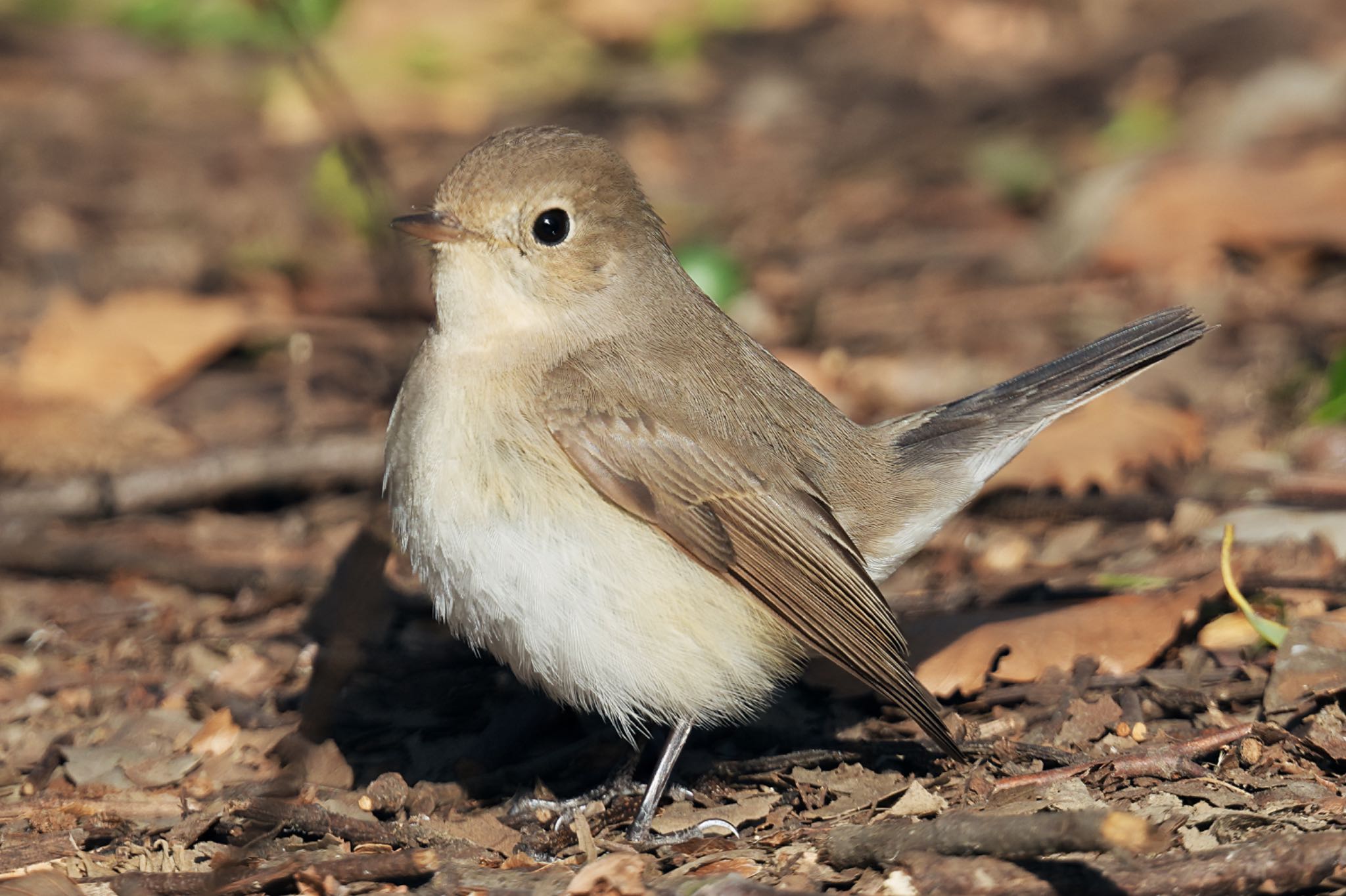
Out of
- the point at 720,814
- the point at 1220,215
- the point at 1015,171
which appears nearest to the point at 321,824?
the point at 720,814

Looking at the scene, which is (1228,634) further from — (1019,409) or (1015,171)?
(1015,171)

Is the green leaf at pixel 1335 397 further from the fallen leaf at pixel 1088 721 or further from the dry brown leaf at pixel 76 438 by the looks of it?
the dry brown leaf at pixel 76 438

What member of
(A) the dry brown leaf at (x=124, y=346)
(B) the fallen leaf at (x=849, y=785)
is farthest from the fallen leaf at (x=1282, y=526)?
(A) the dry brown leaf at (x=124, y=346)

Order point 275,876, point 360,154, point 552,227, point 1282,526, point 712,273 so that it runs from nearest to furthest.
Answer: point 275,876 → point 552,227 → point 1282,526 → point 360,154 → point 712,273

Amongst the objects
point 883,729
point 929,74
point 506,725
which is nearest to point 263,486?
point 506,725

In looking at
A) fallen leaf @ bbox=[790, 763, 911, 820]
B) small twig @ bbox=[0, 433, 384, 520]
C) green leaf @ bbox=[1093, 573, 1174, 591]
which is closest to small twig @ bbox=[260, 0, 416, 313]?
small twig @ bbox=[0, 433, 384, 520]

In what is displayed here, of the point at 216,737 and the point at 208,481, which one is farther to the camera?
the point at 208,481

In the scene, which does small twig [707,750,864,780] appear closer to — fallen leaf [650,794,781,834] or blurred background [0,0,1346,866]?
fallen leaf [650,794,781,834]
